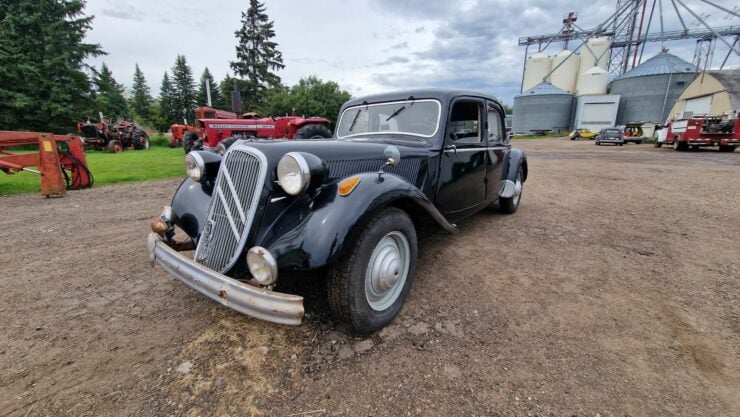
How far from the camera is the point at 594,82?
37.8 metres

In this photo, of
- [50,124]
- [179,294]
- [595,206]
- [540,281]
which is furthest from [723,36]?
[50,124]

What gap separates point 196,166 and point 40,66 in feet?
87.6

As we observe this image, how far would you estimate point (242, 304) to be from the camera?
64.8 inches

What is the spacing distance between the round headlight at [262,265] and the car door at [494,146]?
301 cm

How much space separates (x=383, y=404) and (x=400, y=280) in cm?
91

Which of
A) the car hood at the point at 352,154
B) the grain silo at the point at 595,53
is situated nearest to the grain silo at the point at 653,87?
the grain silo at the point at 595,53

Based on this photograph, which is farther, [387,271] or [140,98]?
[140,98]

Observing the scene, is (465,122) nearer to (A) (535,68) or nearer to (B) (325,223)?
(B) (325,223)

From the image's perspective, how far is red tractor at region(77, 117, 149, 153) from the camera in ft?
55.9

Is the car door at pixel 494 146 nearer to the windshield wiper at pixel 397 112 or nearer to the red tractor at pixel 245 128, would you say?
the windshield wiper at pixel 397 112

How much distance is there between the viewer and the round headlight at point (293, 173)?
1883mm

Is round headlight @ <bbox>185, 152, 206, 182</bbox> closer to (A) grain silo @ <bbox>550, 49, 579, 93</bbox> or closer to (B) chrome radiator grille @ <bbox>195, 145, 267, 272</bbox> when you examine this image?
(B) chrome radiator grille @ <bbox>195, 145, 267, 272</bbox>

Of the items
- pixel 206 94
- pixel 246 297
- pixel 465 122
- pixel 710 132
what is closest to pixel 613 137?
pixel 710 132

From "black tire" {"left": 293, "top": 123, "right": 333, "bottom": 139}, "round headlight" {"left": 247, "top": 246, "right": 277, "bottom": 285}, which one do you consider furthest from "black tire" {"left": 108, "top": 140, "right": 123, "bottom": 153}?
"round headlight" {"left": 247, "top": 246, "right": 277, "bottom": 285}
